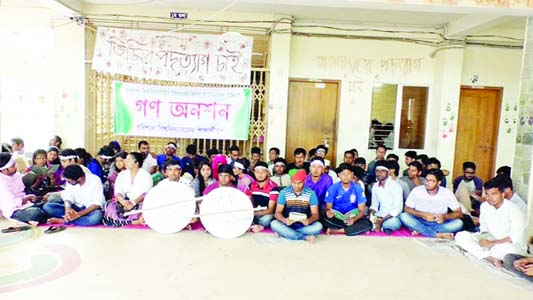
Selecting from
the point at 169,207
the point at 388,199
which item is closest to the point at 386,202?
the point at 388,199

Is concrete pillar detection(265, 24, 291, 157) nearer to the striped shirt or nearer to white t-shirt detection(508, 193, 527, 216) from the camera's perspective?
the striped shirt

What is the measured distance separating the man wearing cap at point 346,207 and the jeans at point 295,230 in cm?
23

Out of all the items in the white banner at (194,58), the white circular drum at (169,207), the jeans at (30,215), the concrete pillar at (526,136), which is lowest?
the jeans at (30,215)

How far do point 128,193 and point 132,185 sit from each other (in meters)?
0.09

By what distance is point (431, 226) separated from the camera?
154 inches

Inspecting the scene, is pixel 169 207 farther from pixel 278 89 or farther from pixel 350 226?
pixel 278 89

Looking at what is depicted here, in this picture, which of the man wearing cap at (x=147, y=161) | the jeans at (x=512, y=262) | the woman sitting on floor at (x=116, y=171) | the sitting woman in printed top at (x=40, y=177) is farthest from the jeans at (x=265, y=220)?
the sitting woman in printed top at (x=40, y=177)

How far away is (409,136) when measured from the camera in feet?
20.7

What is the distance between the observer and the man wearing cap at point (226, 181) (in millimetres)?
3846

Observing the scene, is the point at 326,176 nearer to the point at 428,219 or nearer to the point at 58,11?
the point at 428,219

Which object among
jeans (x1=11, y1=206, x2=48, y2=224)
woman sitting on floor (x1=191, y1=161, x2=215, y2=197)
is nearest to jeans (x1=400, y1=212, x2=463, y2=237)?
woman sitting on floor (x1=191, y1=161, x2=215, y2=197)

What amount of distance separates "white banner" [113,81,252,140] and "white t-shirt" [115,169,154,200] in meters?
1.48

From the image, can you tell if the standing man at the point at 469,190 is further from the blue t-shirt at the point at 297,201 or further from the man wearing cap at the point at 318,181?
the blue t-shirt at the point at 297,201

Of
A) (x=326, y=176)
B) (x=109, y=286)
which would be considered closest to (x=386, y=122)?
(x=326, y=176)
